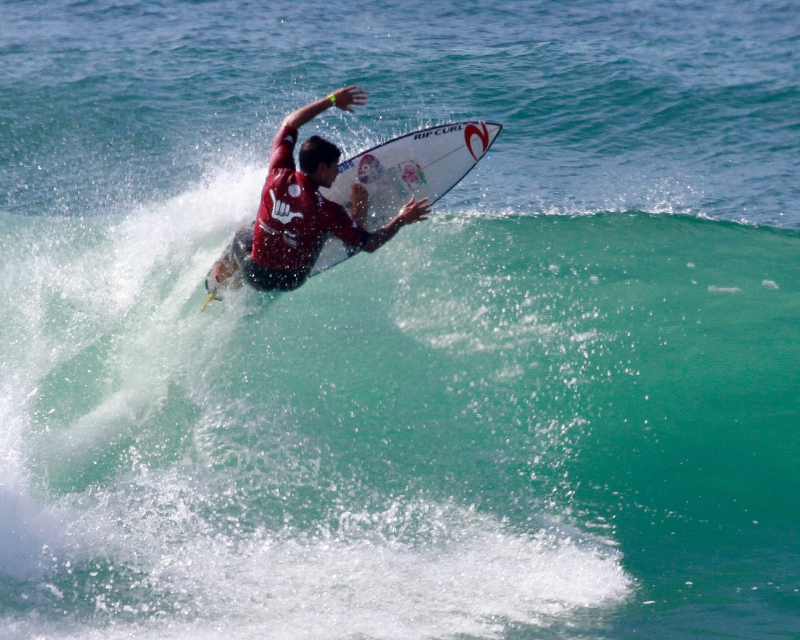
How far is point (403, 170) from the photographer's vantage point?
6.65 metres

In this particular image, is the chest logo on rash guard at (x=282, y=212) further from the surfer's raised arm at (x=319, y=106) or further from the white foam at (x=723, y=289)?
the white foam at (x=723, y=289)

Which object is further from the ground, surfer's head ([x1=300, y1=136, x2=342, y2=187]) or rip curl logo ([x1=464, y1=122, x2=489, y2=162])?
surfer's head ([x1=300, y1=136, x2=342, y2=187])

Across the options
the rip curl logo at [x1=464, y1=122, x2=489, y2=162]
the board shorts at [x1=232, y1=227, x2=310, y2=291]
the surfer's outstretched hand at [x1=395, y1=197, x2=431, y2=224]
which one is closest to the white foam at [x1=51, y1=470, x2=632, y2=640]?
the board shorts at [x1=232, y1=227, x2=310, y2=291]

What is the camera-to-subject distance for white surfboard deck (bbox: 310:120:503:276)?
21.4 ft

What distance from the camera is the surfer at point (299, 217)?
17.2 feet

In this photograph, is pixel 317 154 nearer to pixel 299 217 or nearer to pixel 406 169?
pixel 299 217

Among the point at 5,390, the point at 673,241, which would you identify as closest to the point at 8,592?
the point at 5,390

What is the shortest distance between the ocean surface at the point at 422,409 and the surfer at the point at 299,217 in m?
0.73

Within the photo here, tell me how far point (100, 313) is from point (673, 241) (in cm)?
585

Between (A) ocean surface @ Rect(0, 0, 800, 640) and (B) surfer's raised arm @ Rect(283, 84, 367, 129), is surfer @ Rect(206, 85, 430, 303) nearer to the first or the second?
(B) surfer's raised arm @ Rect(283, 84, 367, 129)

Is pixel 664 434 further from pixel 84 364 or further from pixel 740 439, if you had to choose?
pixel 84 364

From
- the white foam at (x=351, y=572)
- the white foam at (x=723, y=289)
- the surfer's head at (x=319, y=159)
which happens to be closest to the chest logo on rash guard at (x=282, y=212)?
the surfer's head at (x=319, y=159)

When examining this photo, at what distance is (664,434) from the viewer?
600cm

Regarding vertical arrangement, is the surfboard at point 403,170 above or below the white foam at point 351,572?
above
